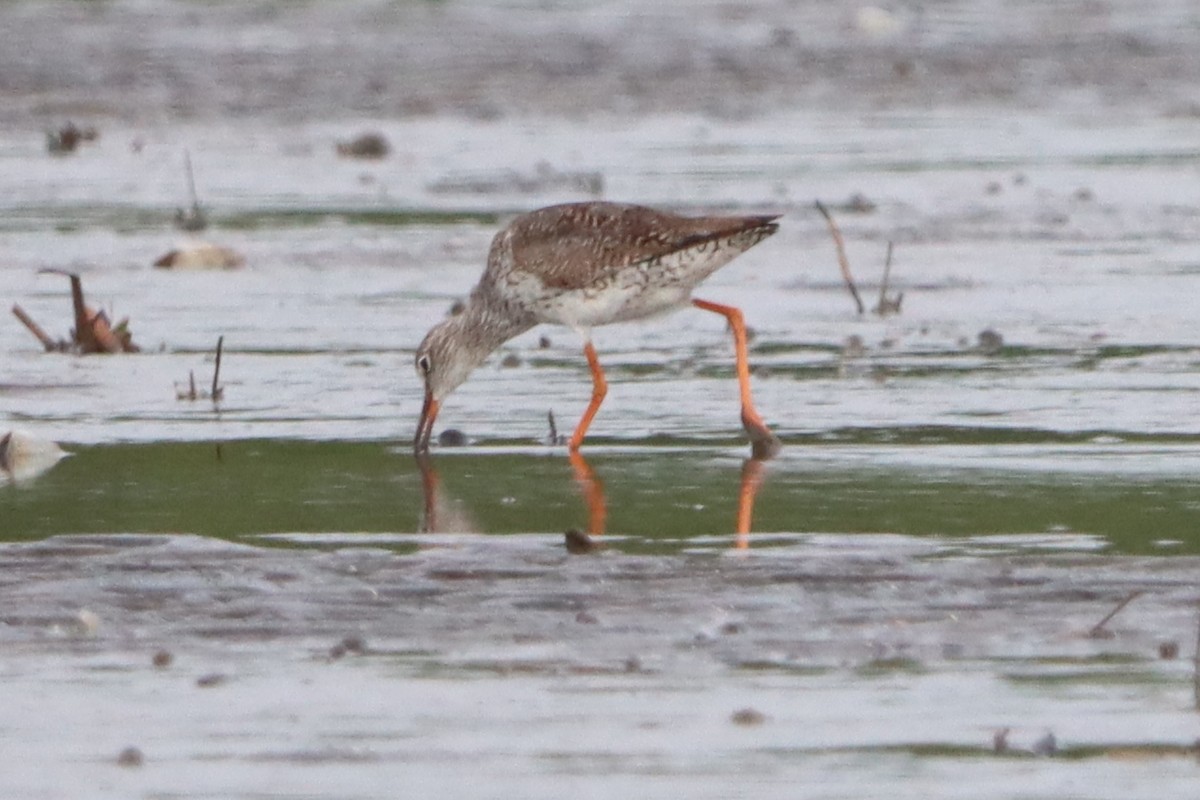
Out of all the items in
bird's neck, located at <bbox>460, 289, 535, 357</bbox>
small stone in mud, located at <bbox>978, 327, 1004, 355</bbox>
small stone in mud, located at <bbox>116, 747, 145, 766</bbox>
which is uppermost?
small stone in mud, located at <bbox>116, 747, 145, 766</bbox>

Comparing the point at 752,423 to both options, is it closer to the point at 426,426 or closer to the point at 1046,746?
the point at 426,426

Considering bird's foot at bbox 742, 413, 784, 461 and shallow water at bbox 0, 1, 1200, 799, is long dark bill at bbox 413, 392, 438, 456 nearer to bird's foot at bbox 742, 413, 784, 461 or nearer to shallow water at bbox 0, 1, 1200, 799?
shallow water at bbox 0, 1, 1200, 799

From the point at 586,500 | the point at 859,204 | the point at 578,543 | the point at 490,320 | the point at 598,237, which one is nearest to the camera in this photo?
the point at 578,543

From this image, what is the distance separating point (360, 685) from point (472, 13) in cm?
2649

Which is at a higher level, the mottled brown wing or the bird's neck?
the mottled brown wing

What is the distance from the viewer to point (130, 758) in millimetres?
5840

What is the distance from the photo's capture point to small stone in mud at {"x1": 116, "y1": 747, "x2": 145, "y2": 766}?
19.1 feet

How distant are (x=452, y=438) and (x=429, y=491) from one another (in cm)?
108

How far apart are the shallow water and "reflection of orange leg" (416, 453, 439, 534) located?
27 mm

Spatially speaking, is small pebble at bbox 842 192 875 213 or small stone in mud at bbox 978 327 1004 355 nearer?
small stone in mud at bbox 978 327 1004 355

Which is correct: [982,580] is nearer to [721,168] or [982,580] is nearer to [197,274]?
[197,274]

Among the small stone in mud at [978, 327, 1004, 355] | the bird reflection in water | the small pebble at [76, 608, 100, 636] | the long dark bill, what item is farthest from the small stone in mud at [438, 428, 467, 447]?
the small pebble at [76, 608, 100, 636]

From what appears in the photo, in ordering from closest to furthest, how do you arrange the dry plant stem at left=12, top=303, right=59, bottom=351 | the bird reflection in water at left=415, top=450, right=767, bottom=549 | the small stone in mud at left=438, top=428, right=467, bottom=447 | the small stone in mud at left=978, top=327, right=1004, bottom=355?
the bird reflection in water at left=415, top=450, right=767, bottom=549 → the small stone in mud at left=438, top=428, right=467, bottom=447 → the dry plant stem at left=12, top=303, right=59, bottom=351 → the small stone in mud at left=978, top=327, right=1004, bottom=355

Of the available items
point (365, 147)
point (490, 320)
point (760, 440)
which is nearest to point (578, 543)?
point (760, 440)
